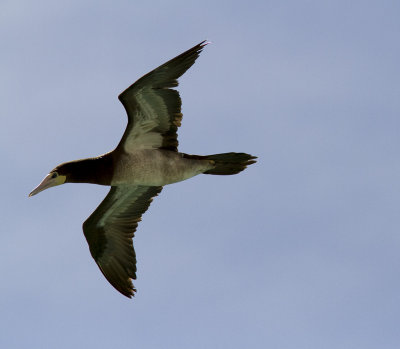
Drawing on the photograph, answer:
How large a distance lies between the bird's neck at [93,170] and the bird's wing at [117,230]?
99 cm

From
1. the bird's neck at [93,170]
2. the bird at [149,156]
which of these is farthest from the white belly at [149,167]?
the bird's neck at [93,170]

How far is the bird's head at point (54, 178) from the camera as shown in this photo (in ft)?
46.0

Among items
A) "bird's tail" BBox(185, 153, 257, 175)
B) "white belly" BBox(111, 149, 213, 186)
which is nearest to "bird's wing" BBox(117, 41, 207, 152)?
"white belly" BBox(111, 149, 213, 186)

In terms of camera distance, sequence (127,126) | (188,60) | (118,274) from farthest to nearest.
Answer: (118,274) < (127,126) < (188,60)

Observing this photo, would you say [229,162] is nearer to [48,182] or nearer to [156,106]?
[156,106]

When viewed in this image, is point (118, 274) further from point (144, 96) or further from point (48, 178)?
point (144, 96)

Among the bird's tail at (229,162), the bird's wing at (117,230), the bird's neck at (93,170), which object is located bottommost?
the bird's wing at (117,230)

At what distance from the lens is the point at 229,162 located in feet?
46.4

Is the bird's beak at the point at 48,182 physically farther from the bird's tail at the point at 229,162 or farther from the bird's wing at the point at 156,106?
the bird's tail at the point at 229,162

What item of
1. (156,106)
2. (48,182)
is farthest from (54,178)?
(156,106)

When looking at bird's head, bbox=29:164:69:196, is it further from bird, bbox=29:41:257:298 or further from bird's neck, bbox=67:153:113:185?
bird's neck, bbox=67:153:113:185

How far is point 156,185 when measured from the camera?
14.2 m

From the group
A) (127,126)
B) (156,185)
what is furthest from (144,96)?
(156,185)

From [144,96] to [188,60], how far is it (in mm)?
944
